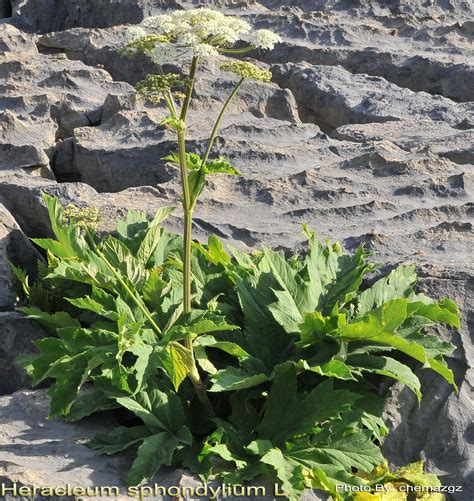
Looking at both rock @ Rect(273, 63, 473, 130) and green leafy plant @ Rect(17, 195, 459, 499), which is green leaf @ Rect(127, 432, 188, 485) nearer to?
green leafy plant @ Rect(17, 195, 459, 499)

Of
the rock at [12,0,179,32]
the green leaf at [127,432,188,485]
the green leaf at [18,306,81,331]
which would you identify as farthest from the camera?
the rock at [12,0,179,32]

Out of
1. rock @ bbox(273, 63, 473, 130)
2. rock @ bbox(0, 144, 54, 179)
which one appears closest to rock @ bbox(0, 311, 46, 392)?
rock @ bbox(0, 144, 54, 179)

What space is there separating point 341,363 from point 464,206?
1.66 meters

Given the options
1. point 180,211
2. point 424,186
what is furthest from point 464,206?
point 180,211

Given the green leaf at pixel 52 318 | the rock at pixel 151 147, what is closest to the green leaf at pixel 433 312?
the green leaf at pixel 52 318

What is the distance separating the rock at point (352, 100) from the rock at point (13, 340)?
2839 millimetres

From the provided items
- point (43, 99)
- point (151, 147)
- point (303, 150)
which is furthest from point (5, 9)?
point (303, 150)

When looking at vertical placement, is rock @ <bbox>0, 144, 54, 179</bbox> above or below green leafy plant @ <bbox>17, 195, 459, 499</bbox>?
above

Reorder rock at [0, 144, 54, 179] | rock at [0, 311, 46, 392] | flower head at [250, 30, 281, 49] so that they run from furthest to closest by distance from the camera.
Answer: rock at [0, 144, 54, 179]
rock at [0, 311, 46, 392]
flower head at [250, 30, 281, 49]

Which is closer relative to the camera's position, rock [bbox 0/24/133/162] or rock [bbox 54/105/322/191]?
rock [bbox 54/105/322/191]

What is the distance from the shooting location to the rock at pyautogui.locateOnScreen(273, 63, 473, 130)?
607 cm

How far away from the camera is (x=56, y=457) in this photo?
3271mm

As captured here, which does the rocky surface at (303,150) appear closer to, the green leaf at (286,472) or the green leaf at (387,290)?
the green leaf at (387,290)
